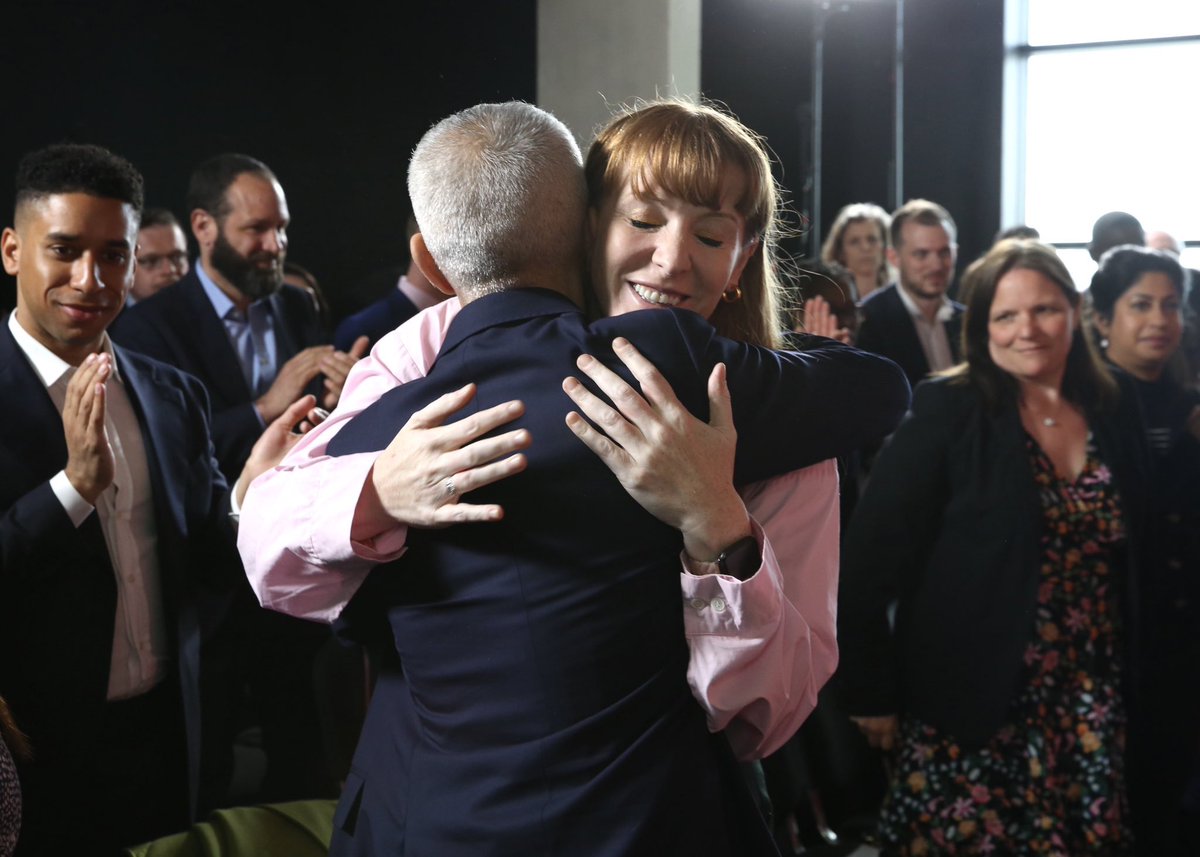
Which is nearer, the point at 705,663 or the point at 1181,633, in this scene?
the point at 705,663

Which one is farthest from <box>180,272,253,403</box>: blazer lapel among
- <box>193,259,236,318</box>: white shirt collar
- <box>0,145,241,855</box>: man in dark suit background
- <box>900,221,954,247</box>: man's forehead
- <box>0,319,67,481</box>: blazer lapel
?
<box>900,221,954,247</box>: man's forehead

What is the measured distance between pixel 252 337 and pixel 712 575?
285 cm

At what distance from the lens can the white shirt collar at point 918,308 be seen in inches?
190

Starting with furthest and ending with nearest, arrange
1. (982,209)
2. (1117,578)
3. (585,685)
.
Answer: (982,209)
(1117,578)
(585,685)

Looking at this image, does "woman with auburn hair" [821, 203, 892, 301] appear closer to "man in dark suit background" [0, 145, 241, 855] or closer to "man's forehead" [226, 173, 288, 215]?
"man's forehead" [226, 173, 288, 215]

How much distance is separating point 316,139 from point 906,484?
8.39 ft

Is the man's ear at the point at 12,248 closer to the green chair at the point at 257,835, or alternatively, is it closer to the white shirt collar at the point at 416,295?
the green chair at the point at 257,835

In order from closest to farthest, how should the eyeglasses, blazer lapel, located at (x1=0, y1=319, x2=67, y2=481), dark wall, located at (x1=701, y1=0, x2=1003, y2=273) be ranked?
1. blazer lapel, located at (x1=0, y1=319, x2=67, y2=481)
2. the eyeglasses
3. dark wall, located at (x1=701, y1=0, x2=1003, y2=273)

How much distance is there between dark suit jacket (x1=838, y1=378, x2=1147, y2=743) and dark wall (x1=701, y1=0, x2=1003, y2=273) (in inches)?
74.2

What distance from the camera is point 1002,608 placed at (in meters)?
2.71

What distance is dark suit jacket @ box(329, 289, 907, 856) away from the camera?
3.64 feet

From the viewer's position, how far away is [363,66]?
3.95 meters

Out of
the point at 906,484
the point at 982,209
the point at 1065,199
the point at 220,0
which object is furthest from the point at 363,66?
the point at 1065,199

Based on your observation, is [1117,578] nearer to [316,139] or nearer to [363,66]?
[363,66]
